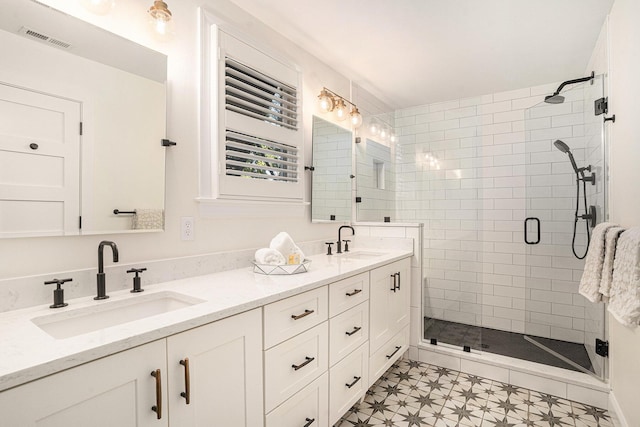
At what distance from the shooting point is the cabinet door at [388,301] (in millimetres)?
2123

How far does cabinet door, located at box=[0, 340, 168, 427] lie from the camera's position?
0.70 meters

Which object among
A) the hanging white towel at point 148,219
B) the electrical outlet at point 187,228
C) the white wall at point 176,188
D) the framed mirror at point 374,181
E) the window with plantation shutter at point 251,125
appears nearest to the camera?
the white wall at point 176,188

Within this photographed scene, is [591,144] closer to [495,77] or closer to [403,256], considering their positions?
[495,77]

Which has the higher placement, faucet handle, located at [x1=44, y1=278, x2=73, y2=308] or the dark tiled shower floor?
faucet handle, located at [x1=44, y1=278, x2=73, y2=308]

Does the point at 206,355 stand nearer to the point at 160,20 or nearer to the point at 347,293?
the point at 347,293

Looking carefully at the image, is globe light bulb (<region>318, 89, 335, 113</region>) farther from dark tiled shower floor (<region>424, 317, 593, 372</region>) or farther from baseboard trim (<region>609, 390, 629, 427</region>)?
baseboard trim (<region>609, 390, 629, 427</region>)

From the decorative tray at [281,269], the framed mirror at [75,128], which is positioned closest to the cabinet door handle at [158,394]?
the framed mirror at [75,128]

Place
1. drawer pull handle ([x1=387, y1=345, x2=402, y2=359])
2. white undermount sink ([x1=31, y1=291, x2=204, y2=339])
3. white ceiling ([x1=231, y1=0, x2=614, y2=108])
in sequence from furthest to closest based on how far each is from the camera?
drawer pull handle ([x1=387, y1=345, x2=402, y2=359]), white ceiling ([x1=231, y1=0, x2=614, y2=108]), white undermount sink ([x1=31, y1=291, x2=204, y2=339])

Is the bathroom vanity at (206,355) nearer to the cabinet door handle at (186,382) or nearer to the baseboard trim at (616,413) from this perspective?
the cabinet door handle at (186,382)

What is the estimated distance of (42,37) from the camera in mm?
1219

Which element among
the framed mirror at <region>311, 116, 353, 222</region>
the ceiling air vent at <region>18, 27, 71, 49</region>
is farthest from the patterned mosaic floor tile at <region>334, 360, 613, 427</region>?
the ceiling air vent at <region>18, 27, 71, 49</region>

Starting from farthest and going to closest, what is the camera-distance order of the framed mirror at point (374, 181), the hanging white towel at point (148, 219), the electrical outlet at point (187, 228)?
the framed mirror at point (374, 181) < the electrical outlet at point (187, 228) < the hanging white towel at point (148, 219)

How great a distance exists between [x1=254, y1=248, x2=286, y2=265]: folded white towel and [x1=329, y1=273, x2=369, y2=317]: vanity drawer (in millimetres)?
315

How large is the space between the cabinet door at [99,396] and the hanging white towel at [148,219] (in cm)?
71
